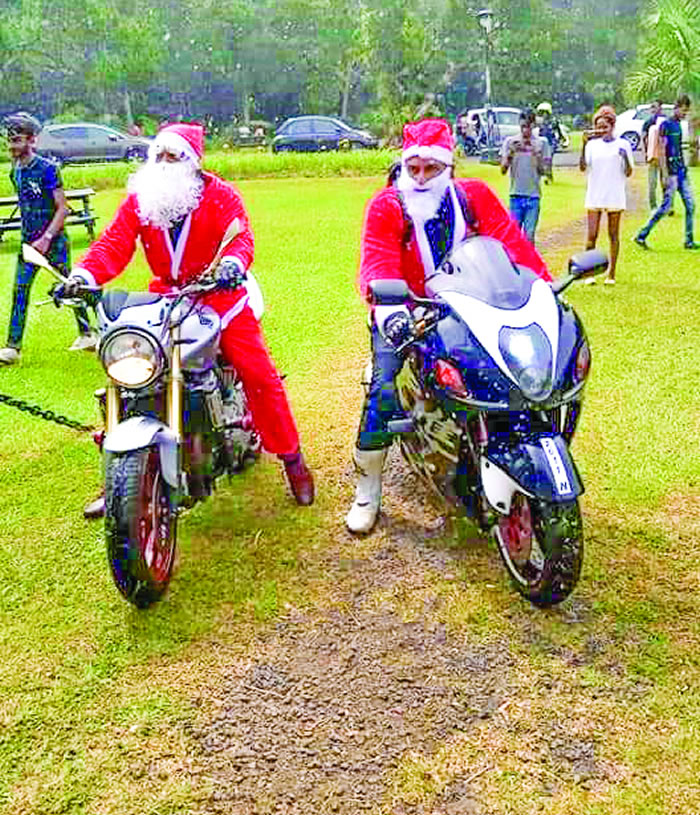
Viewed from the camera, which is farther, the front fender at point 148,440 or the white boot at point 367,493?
the white boot at point 367,493

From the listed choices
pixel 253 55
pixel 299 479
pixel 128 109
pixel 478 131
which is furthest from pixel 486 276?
pixel 253 55

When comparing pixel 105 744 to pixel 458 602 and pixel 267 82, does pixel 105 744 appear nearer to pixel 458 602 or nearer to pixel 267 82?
pixel 458 602

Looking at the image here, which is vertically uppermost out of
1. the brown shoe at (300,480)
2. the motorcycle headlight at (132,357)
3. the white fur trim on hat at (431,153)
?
the white fur trim on hat at (431,153)

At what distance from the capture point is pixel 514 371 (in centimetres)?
316

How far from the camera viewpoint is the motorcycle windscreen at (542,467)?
10.3 ft

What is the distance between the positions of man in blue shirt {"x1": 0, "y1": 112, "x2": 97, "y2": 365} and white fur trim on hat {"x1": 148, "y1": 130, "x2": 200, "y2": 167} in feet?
9.17

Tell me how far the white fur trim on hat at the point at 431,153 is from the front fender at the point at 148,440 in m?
1.60

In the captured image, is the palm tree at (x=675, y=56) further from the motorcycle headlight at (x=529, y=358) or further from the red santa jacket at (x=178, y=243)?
the motorcycle headlight at (x=529, y=358)

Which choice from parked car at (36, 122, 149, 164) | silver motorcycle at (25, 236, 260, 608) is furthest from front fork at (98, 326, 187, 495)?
parked car at (36, 122, 149, 164)

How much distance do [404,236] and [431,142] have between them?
42 cm

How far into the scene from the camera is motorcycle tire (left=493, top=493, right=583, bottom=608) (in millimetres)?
3182

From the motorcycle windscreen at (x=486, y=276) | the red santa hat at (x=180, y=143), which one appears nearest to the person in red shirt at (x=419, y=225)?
the motorcycle windscreen at (x=486, y=276)

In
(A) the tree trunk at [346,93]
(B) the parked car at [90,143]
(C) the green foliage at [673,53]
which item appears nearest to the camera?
(C) the green foliage at [673,53]

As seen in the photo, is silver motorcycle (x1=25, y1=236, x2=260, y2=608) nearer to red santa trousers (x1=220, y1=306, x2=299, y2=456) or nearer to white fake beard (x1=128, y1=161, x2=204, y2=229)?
red santa trousers (x1=220, y1=306, x2=299, y2=456)
